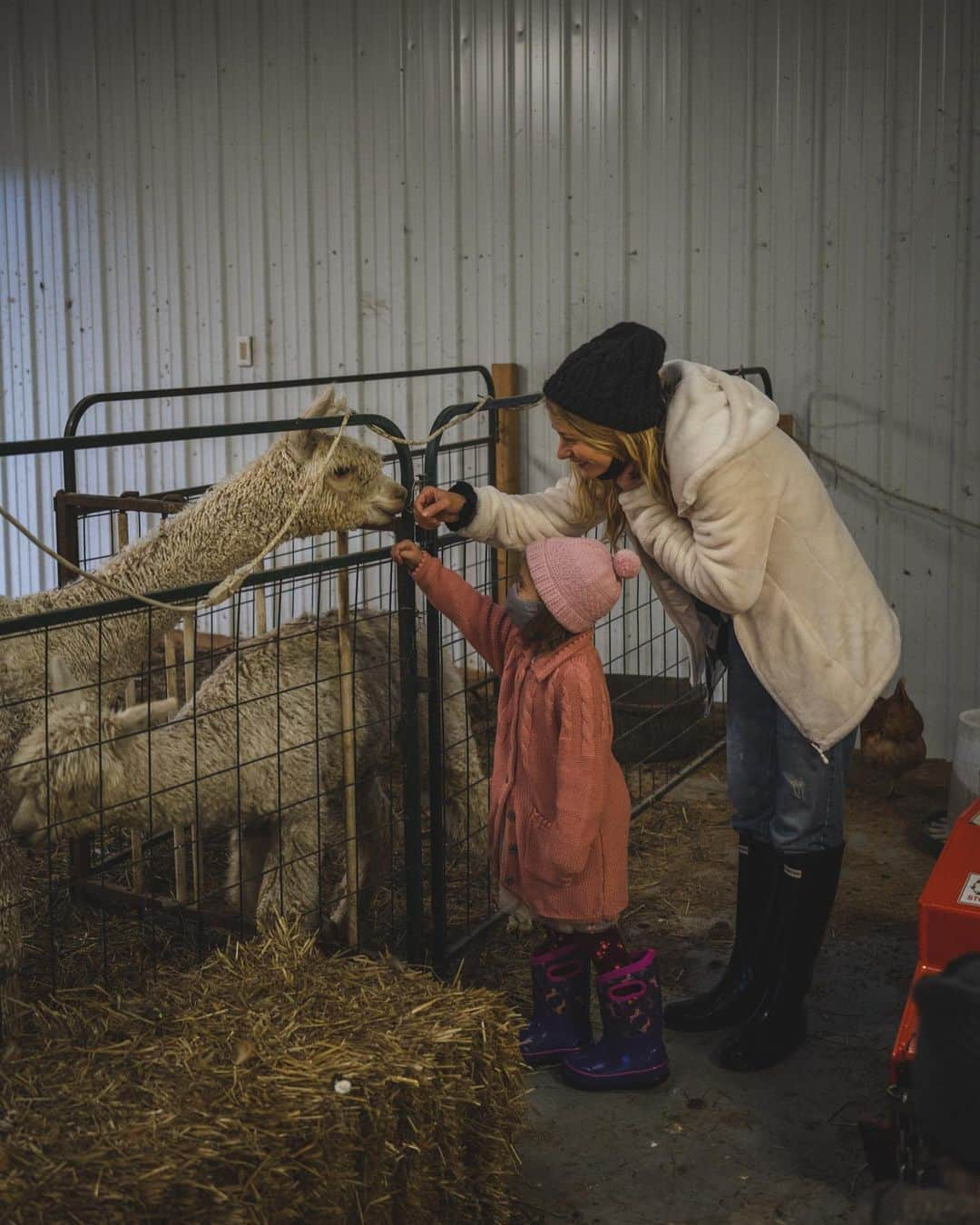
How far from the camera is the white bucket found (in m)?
5.29

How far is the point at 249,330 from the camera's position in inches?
335

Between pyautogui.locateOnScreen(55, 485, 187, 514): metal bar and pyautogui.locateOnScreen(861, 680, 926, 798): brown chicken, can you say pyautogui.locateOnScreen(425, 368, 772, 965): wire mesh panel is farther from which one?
pyautogui.locateOnScreen(55, 485, 187, 514): metal bar

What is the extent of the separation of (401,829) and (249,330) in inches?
166

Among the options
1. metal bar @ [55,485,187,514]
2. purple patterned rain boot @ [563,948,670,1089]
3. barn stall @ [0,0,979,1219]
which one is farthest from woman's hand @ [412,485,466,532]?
metal bar @ [55,485,187,514]

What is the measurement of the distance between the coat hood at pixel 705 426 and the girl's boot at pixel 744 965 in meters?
1.19

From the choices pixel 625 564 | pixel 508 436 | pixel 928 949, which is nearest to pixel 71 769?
pixel 625 564

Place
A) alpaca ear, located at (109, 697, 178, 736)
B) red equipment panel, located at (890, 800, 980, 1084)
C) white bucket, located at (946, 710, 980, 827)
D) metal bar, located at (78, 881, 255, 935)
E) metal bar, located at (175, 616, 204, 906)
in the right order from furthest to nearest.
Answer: white bucket, located at (946, 710, 980, 827) → metal bar, located at (78, 881, 255, 935) → metal bar, located at (175, 616, 204, 906) → alpaca ear, located at (109, 697, 178, 736) → red equipment panel, located at (890, 800, 980, 1084)

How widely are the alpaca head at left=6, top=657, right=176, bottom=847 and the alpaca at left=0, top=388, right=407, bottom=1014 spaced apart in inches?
33.2

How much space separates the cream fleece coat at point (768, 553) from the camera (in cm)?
337

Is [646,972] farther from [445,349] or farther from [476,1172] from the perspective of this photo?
[445,349]

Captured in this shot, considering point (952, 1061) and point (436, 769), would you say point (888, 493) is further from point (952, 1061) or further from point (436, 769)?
point (952, 1061)

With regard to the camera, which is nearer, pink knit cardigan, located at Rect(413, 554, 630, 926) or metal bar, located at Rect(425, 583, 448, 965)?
pink knit cardigan, located at Rect(413, 554, 630, 926)

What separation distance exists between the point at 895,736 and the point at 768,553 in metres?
2.91

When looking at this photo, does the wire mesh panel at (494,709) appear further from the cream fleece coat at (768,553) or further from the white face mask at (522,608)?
the white face mask at (522,608)
